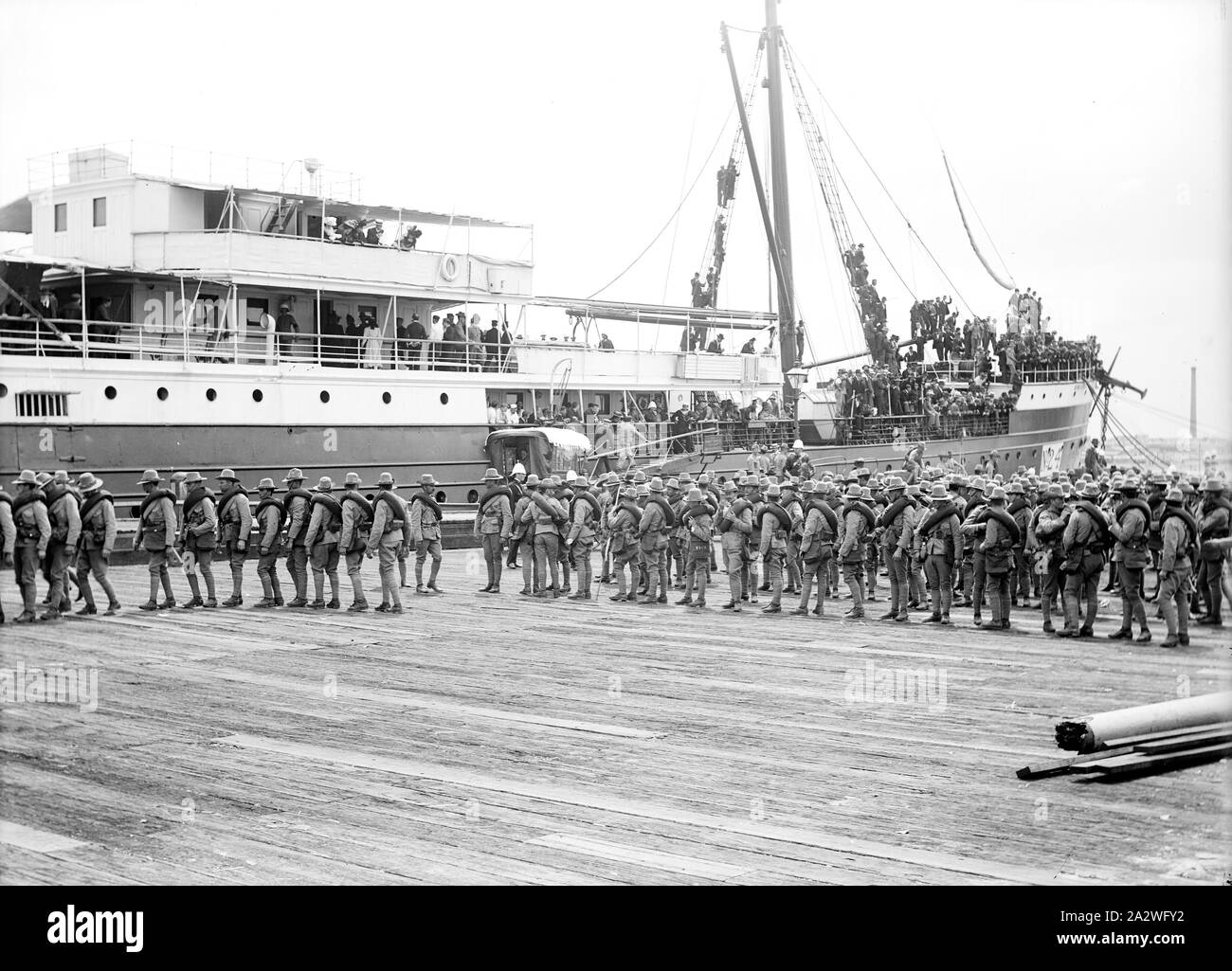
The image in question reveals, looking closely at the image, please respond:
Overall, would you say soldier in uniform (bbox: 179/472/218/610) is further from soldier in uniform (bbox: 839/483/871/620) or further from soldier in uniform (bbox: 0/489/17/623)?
soldier in uniform (bbox: 839/483/871/620)

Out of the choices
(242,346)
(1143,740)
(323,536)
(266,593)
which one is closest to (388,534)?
(323,536)

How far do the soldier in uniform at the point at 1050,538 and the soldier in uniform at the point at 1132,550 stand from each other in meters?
0.68

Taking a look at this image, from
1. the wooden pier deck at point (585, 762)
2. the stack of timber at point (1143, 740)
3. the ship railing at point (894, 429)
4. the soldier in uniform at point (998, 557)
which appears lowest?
the wooden pier deck at point (585, 762)

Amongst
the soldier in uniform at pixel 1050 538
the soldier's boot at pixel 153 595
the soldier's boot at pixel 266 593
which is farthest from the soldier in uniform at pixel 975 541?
the soldier's boot at pixel 153 595

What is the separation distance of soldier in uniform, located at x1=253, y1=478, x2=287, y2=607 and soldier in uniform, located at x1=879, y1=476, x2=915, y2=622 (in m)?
8.78

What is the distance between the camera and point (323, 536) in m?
19.4

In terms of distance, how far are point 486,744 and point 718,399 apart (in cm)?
3236

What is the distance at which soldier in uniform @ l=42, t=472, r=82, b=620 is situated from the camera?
17484 millimetres

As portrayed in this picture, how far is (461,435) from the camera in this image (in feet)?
109

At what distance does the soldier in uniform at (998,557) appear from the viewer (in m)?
17.1

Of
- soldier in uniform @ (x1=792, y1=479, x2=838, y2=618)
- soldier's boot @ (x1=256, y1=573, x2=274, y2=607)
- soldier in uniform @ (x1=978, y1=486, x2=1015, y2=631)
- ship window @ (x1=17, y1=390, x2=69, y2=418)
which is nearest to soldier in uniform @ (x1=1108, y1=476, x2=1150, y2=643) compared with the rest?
soldier in uniform @ (x1=978, y1=486, x2=1015, y2=631)

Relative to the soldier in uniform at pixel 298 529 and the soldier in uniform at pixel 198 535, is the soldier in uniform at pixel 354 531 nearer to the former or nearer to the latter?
the soldier in uniform at pixel 298 529

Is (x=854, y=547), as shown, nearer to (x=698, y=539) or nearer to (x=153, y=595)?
(x=698, y=539)

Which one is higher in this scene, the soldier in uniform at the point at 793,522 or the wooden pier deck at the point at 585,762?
the soldier in uniform at the point at 793,522
